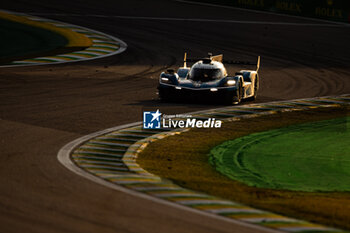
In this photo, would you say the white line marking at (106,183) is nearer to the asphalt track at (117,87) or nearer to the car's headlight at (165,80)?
the asphalt track at (117,87)

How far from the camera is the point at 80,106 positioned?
24844mm

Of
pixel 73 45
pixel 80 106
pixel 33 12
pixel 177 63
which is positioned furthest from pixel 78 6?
pixel 80 106

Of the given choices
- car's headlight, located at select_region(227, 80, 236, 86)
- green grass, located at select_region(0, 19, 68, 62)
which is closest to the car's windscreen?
car's headlight, located at select_region(227, 80, 236, 86)

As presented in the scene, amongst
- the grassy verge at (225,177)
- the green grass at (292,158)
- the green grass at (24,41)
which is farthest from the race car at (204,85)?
the green grass at (24,41)

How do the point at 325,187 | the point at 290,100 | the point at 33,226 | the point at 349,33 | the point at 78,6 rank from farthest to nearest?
1. the point at 78,6
2. the point at 349,33
3. the point at 290,100
4. the point at 325,187
5. the point at 33,226

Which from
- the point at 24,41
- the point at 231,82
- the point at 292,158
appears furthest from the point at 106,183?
the point at 24,41

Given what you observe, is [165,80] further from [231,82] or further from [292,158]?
[292,158]

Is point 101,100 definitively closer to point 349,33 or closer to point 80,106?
point 80,106

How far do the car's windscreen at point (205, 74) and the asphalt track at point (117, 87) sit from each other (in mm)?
1142

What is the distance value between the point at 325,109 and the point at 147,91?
682 centimetres

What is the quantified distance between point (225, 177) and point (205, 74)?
31.8ft

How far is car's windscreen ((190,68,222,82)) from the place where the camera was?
26.4 meters

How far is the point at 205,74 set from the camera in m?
26.4

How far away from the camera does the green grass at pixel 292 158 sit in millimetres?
17391
